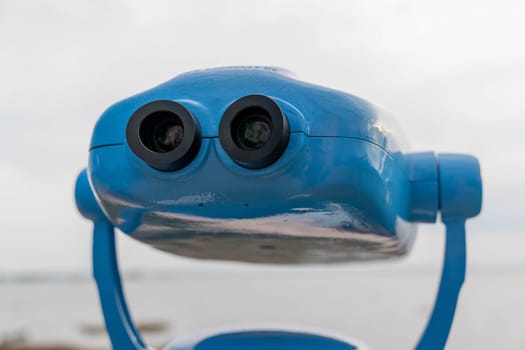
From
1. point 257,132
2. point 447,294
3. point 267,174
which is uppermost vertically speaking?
point 257,132

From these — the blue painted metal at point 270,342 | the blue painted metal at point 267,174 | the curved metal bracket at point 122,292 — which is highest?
the blue painted metal at point 267,174

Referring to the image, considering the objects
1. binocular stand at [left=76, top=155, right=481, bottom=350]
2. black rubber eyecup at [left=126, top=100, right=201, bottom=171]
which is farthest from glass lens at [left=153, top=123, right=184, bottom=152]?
binocular stand at [left=76, top=155, right=481, bottom=350]

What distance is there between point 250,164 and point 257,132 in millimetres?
87

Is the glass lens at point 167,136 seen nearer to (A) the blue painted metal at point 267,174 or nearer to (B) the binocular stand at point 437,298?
(A) the blue painted metal at point 267,174

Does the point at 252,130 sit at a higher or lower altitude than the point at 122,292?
higher

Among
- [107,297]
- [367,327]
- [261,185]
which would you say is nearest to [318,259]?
[107,297]

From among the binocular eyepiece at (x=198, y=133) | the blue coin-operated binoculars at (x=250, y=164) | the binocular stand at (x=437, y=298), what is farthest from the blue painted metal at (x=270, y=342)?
the binocular eyepiece at (x=198, y=133)

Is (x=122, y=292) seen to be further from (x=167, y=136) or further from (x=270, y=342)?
(x=167, y=136)

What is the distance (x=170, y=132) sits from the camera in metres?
1.86

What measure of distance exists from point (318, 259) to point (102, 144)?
130 centimetres

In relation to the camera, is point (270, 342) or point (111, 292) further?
point (111, 292)

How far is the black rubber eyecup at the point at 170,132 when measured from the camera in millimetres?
1783

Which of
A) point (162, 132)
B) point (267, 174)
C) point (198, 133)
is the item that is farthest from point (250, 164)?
point (162, 132)

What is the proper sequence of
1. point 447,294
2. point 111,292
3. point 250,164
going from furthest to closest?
point 111,292, point 447,294, point 250,164
